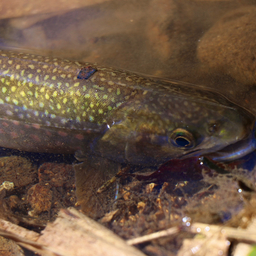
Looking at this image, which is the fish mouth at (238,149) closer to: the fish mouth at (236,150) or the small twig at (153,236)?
the fish mouth at (236,150)

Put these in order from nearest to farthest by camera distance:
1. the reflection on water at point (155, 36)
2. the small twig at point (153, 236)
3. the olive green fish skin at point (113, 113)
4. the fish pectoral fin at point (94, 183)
Answer: the small twig at point (153, 236)
the olive green fish skin at point (113, 113)
the fish pectoral fin at point (94, 183)
the reflection on water at point (155, 36)

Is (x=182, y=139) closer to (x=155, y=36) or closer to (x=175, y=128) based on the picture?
(x=175, y=128)

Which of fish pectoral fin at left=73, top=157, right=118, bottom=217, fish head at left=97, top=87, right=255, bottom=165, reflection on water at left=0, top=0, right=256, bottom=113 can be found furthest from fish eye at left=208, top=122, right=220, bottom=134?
fish pectoral fin at left=73, top=157, right=118, bottom=217

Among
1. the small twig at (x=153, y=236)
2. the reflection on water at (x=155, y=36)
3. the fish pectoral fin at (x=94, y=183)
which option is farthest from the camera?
the reflection on water at (x=155, y=36)

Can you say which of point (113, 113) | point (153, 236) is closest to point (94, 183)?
point (113, 113)

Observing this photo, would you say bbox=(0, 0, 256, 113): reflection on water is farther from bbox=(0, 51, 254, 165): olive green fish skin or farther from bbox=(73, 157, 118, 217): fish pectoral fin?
bbox=(73, 157, 118, 217): fish pectoral fin

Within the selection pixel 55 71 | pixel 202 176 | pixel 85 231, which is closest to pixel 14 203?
pixel 85 231

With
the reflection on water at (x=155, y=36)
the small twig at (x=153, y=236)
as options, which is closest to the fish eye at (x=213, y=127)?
the reflection on water at (x=155, y=36)

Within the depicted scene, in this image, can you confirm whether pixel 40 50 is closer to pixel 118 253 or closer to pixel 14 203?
pixel 14 203
